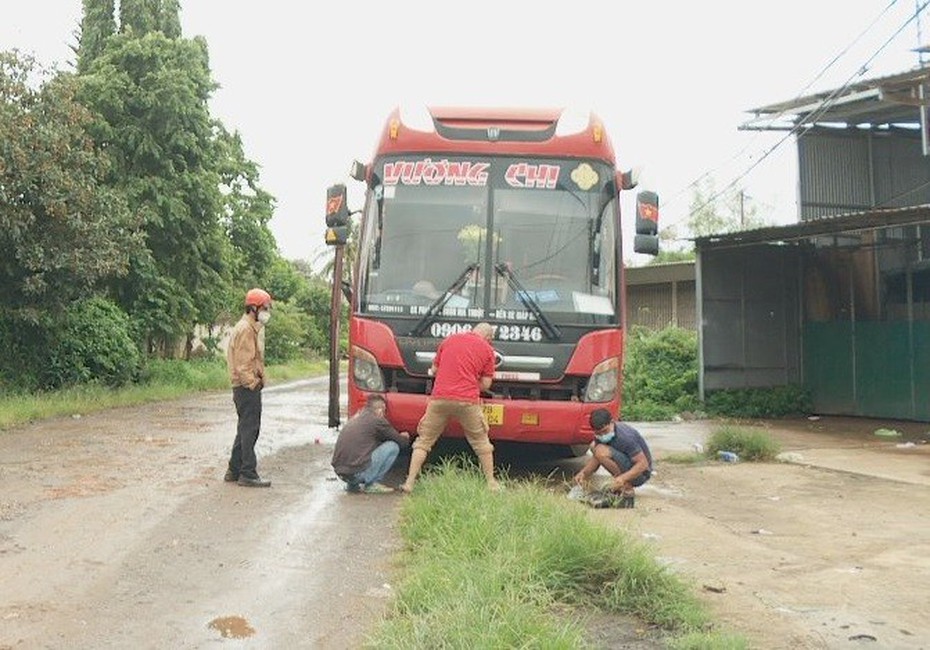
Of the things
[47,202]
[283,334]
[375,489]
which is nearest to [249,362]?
[375,489]

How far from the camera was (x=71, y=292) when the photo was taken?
17.1 meters

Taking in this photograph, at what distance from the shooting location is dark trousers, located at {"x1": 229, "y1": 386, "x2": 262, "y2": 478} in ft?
29.8

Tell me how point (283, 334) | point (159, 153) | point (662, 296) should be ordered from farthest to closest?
point (283, 334)
point (662, 296)
point (159, 153)

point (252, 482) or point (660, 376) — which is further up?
point (660, 376)

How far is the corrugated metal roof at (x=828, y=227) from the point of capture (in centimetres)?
1389

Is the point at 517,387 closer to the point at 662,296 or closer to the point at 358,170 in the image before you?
the point at 358,170

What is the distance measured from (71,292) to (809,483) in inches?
490

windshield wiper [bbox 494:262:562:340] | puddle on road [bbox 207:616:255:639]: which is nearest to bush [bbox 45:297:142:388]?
windshield wiper [bbox 494:262:562:340]

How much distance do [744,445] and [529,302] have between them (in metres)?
4.71

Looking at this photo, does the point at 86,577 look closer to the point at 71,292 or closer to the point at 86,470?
the point at 86,470

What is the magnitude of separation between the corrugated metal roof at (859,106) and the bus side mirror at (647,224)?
7.56 metres

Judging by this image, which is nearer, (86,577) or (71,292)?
(86,577)

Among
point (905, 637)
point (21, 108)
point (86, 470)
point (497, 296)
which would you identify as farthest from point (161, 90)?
point (905, 637)

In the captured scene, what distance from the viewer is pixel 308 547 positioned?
22.2 ft
